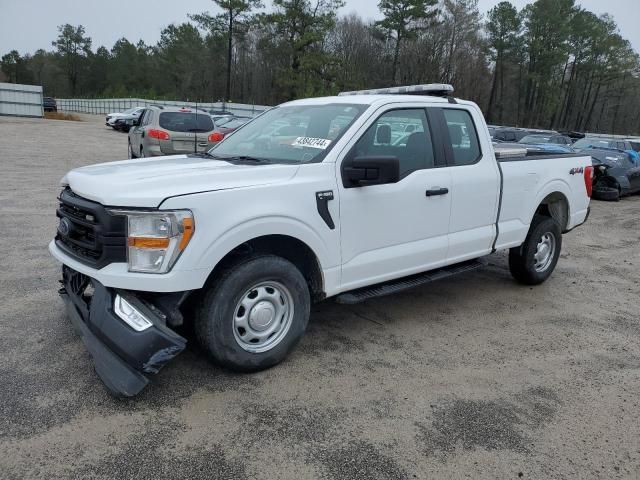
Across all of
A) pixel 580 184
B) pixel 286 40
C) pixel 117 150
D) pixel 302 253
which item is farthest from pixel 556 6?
pixel 302 253

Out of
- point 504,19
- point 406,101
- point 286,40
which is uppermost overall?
point 504,19

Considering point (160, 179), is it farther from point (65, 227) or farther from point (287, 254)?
point (287, 254)

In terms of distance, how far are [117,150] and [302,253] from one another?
1831 cm

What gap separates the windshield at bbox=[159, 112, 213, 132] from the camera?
1255 cm

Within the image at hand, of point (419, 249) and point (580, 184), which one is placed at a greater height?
point (580, 184)

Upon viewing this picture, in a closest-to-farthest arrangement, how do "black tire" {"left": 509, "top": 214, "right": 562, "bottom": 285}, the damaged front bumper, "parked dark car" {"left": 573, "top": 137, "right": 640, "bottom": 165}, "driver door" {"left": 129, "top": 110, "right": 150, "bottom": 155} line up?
the damaged front bumper
"black tire" {"left": 509, "top": 214, "right": 562, "bottom": 285}
"driver door" {"left": 129, "top": 110, "right": 150, "bottom": 155}
"parked dark car" {"left": 573, "top": 137, "right": 640, "bottom": 165}

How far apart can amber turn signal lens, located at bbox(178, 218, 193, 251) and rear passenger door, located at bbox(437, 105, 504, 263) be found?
2383 millimetres

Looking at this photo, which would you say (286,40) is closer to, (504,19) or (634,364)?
(504,19)

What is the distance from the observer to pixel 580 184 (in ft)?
19.6

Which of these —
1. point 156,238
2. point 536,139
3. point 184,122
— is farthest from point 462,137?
point 536,139

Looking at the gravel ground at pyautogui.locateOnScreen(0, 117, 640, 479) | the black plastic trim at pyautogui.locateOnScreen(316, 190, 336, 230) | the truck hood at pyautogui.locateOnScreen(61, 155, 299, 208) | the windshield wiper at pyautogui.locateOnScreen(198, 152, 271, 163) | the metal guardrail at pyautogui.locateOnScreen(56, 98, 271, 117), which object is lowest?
the gravel ground at pyautogui.locateOnScreen(0, 117, 640, 479)

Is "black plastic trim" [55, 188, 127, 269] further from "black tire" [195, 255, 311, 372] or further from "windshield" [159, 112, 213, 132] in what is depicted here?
"windshield" [159, 112, 213, 132]

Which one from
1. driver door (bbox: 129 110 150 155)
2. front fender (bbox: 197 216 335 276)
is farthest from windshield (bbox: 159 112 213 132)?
front fender (bbox: 197 216 335 276)

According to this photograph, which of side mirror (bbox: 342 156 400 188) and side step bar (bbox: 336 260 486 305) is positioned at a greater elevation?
side mirror (bbox: 342 156 400 188)
